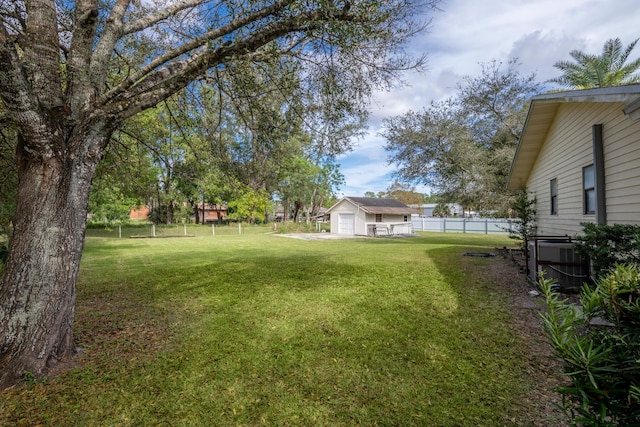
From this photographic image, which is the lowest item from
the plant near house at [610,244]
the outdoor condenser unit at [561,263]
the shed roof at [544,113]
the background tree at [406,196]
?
the outdoor condenser unit at [561,263]

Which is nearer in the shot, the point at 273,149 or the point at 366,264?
the point at 273,149

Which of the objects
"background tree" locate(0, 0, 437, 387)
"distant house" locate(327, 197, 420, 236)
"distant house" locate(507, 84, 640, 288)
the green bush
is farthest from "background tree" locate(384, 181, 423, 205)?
the green bush

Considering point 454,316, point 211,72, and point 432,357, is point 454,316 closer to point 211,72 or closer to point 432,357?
point 432,357

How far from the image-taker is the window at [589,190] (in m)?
6.11

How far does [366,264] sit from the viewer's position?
9.62 m

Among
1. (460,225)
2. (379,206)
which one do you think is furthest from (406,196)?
(379,206)

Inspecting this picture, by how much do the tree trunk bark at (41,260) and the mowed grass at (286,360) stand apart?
308mm

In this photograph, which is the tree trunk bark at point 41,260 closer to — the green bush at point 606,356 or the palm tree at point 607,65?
the green bush at point 606,356

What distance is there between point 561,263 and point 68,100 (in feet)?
25.9

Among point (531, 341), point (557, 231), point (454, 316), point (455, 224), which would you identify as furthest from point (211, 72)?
point (455, 224)

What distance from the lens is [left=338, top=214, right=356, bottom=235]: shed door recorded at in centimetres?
2520

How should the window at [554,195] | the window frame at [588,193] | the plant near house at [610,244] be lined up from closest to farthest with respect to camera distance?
the plant near house at [610,244] → the window frame at [588,193] → the window at [554,195]

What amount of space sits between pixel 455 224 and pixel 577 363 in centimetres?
3016

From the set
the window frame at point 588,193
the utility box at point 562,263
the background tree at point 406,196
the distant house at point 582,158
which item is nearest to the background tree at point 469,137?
the distant house at point 582,158
